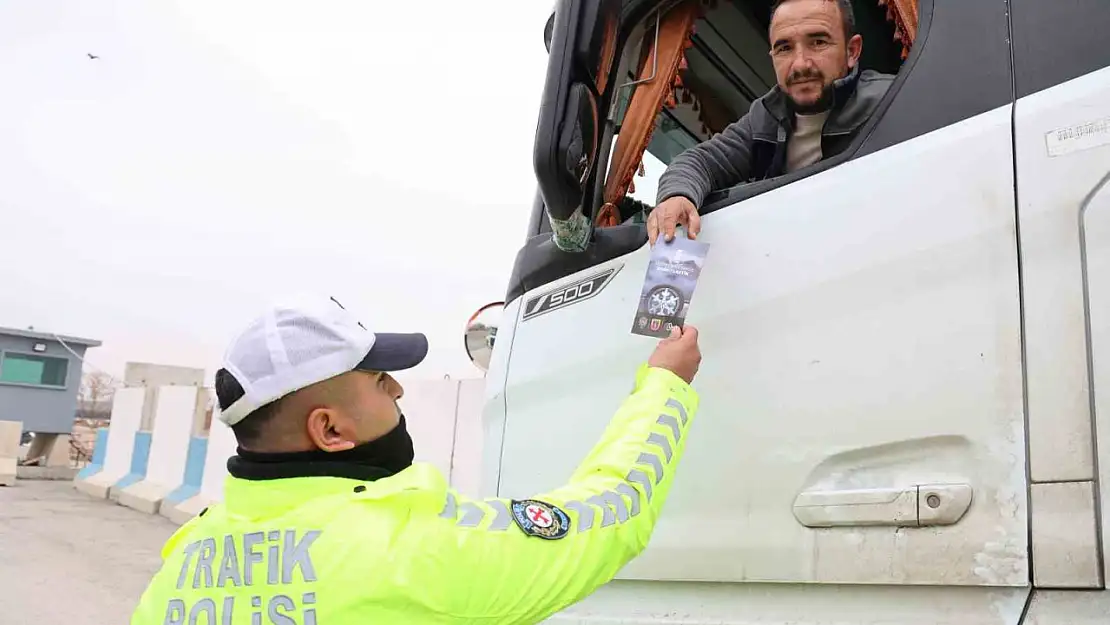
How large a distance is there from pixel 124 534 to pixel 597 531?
33.9 ft

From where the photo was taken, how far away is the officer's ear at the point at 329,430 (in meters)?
1.31

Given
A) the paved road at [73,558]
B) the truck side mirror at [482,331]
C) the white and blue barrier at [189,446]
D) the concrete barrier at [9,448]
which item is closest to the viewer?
the truck side mirror at [482,331]

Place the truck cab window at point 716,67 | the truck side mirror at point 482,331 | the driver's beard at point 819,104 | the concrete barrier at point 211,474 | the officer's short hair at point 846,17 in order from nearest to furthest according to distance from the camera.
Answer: the driver's beard at point 819,104 → the officer's short hair at point 846,17 → the truck cab window at point 716,67 → the truck side mirror at point 482,331 → the concrete barrier at point 211,474

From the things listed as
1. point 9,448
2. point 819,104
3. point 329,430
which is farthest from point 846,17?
point 9,448

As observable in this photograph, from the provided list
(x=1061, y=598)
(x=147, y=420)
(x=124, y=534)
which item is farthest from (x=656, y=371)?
(x=147, y=420)

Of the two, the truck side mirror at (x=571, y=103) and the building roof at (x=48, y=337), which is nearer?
the truck side mirror at (x=571, y=103)

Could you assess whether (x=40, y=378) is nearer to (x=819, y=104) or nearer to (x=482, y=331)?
(x=482, y=331)

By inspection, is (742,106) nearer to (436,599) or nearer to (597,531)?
(597,531)

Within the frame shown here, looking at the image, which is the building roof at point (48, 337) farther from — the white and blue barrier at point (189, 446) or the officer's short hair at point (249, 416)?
the officer's short hair at point (249, 416)

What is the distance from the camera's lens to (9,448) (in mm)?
14586

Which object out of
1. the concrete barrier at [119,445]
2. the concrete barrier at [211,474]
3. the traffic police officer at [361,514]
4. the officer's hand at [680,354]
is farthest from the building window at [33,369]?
the officer's hand at [680,354]

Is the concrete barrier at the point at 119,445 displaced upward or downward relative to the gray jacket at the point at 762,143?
downward

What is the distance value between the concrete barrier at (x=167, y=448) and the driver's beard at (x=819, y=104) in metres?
11.4

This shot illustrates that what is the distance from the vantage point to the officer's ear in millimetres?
1308
